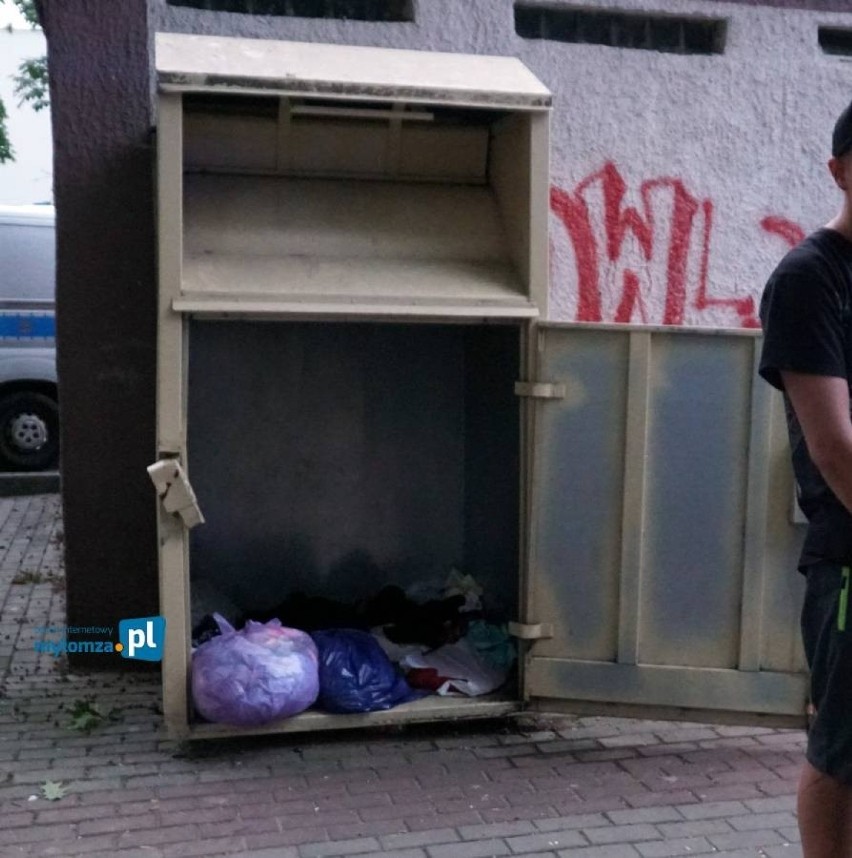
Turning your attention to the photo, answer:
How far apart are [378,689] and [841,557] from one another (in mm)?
2431

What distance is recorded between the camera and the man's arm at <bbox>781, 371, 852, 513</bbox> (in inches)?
98.0

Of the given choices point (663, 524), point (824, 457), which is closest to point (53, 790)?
point (663, 524)

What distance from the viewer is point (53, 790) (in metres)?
4.16

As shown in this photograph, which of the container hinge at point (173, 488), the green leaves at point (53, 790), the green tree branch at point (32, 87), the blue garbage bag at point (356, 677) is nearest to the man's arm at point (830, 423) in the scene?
the container hinge at point (173, 488)

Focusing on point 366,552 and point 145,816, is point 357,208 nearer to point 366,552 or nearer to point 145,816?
point 366,552

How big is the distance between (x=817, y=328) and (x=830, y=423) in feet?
0.66

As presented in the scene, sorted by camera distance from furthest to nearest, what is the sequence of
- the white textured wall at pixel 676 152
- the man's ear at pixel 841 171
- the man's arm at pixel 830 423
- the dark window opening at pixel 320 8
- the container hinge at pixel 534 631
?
the white textured wall at pixel 676 152 < the dark window opening at pixel 320 8 < the container hinge at pixel 534 631 < the man's ear at pixel 841 171 < the man's arm at pixel 830 423

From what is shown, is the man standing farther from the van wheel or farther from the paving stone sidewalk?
the van wheel

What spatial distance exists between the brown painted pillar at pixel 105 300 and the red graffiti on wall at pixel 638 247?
1888mm

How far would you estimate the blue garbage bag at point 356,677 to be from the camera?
179 inches

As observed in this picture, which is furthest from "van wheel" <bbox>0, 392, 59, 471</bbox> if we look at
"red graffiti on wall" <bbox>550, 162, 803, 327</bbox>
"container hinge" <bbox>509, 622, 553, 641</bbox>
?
"container hinge" <bbox>509, 622, 553, 641</bbox>

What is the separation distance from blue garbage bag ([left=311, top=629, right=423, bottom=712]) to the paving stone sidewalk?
17 centimetres

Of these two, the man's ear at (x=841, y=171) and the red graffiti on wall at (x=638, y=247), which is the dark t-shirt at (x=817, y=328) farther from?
the red graffiti on wall at (x=638, y=247)

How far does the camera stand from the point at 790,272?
255cm
